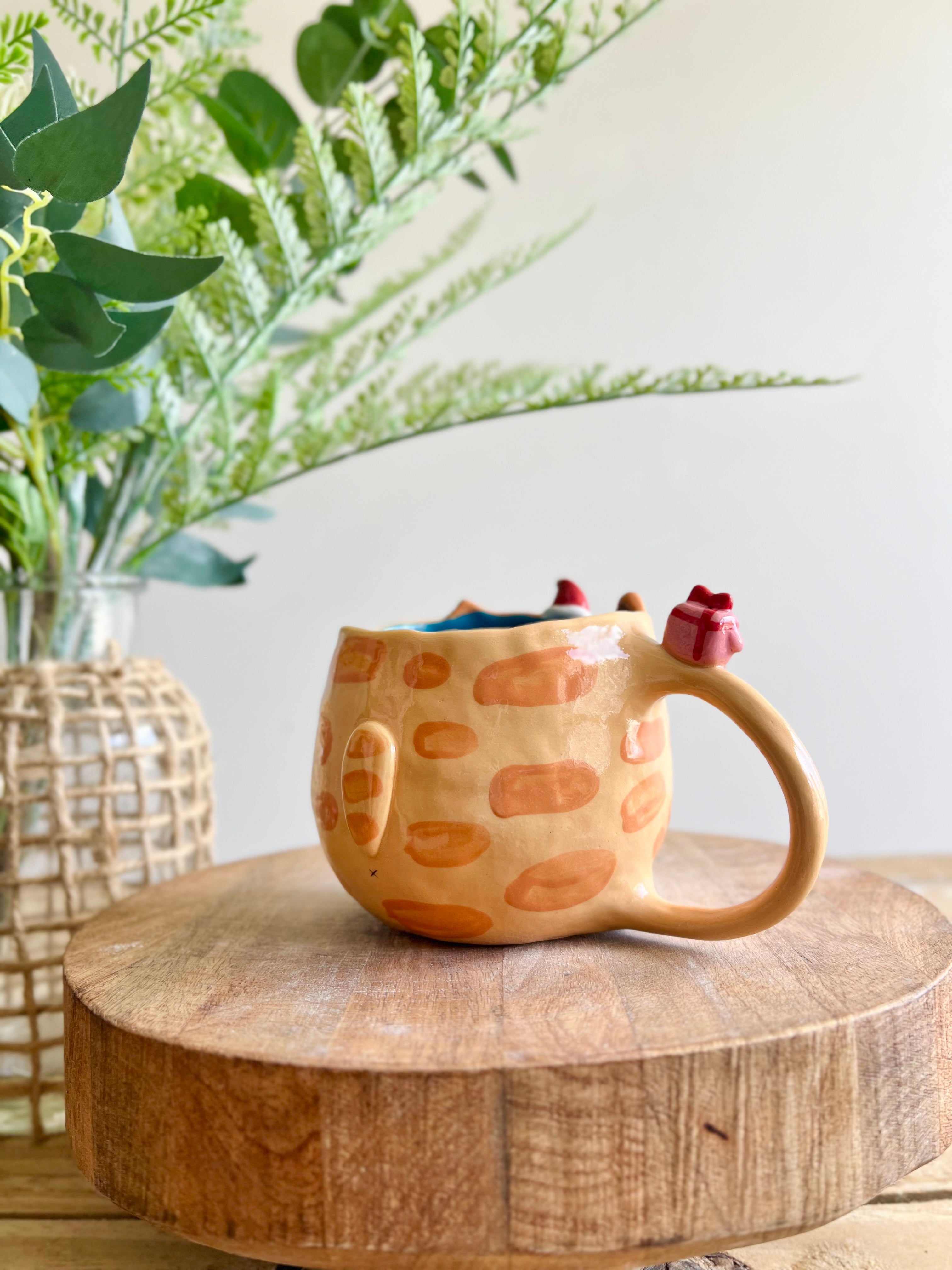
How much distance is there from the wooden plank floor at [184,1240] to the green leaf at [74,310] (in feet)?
1.30

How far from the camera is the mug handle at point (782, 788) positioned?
373 millimetres

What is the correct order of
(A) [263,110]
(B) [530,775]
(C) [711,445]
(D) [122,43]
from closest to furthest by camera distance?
(B) [530,775]
(D) [122,43]
(A) [263,110]
(C) [711,445]

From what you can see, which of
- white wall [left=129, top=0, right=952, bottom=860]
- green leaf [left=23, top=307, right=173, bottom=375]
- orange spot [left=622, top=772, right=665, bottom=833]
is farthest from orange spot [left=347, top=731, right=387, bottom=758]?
white wall [left=129, top=0, right=952, bottom=860]

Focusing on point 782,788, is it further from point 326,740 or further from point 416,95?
point 416,95

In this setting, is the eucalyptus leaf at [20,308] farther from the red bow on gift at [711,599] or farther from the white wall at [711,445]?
the white wall at [711,445]

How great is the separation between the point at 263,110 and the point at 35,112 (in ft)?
0.91

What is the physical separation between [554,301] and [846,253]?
0.31m

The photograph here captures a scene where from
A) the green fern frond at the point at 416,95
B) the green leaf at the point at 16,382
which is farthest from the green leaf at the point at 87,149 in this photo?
the green fern frond at the point at 416,95

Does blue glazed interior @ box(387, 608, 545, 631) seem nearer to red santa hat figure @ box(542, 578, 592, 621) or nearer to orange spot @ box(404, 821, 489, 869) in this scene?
red santa hat figure @ box(542, 578, 592, 621)

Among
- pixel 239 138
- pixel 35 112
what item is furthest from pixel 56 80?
pixel 239 138

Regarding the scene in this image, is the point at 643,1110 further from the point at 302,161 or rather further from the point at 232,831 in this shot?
the point at 232,831

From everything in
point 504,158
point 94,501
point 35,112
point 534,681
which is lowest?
point 534,681

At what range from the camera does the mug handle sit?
37cm

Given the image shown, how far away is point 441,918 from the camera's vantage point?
41 cm
